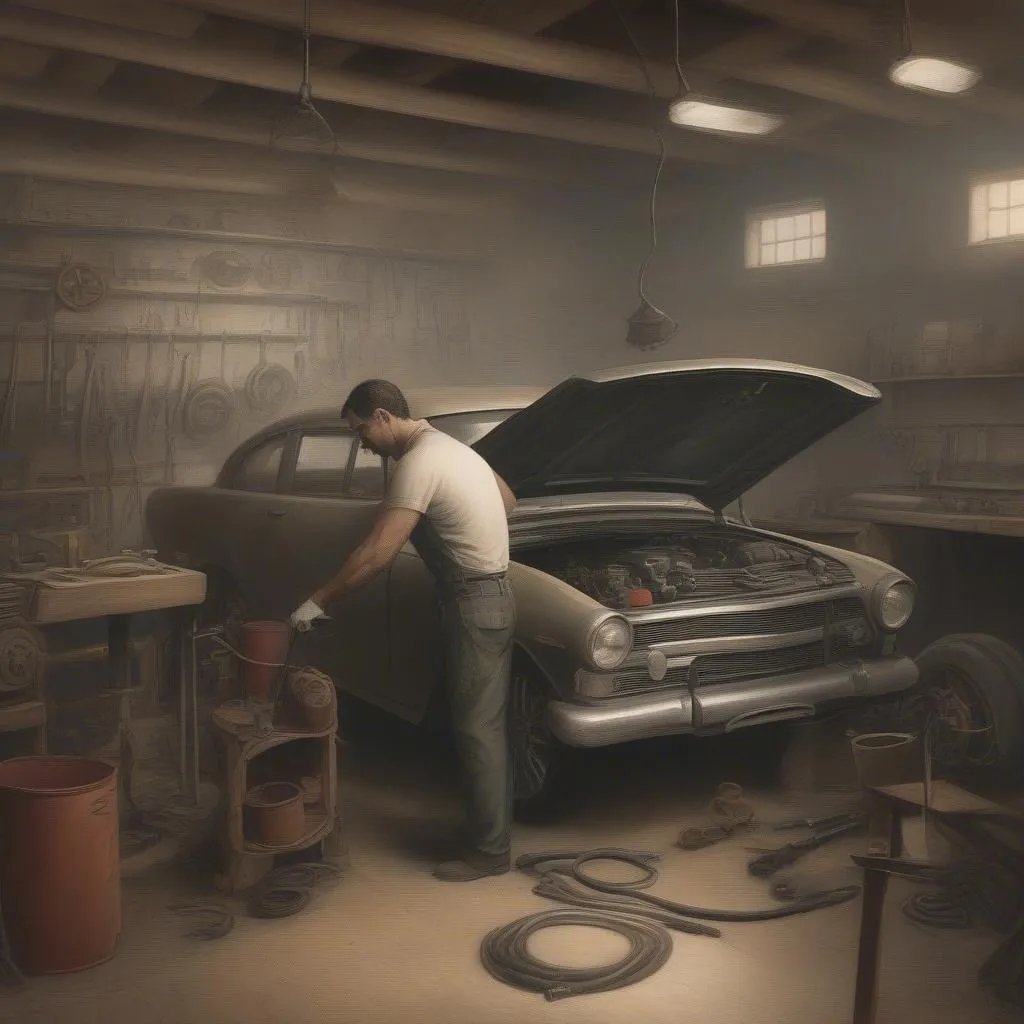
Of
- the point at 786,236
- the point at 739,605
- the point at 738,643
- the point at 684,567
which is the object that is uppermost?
the point at 786,236

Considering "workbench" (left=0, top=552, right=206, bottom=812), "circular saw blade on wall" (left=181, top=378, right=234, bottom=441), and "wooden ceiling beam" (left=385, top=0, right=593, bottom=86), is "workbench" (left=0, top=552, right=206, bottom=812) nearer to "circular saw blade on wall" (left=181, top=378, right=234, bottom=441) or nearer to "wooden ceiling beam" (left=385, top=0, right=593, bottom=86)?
"circular saw blade on wall" (left=181, top=378, right=234, bottom=441)

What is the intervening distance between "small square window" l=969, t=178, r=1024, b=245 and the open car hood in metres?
2.80

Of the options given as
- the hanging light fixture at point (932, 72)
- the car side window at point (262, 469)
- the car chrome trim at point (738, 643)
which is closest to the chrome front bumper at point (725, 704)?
the car chrome trim at point (738, 643)

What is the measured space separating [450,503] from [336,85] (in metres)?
2.60

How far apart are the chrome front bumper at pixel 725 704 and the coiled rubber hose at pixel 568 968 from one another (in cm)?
51

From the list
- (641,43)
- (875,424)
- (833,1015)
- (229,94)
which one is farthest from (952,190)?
(833,1015)

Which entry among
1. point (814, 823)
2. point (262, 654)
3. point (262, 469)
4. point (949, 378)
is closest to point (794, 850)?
point (814, 823)

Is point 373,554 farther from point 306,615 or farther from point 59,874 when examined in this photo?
point 59,874

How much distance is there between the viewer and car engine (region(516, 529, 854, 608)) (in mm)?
3744

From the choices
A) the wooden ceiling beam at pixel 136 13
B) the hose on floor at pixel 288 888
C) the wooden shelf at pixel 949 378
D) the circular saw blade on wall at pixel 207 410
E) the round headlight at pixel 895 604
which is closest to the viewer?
the hose on floor at pixel 288 888

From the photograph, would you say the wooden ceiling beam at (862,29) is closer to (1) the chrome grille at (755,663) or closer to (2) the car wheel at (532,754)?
(1) the chrome grille at (755,663)

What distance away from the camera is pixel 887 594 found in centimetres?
388

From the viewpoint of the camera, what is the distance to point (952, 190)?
245 inches

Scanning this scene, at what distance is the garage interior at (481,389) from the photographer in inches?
110
